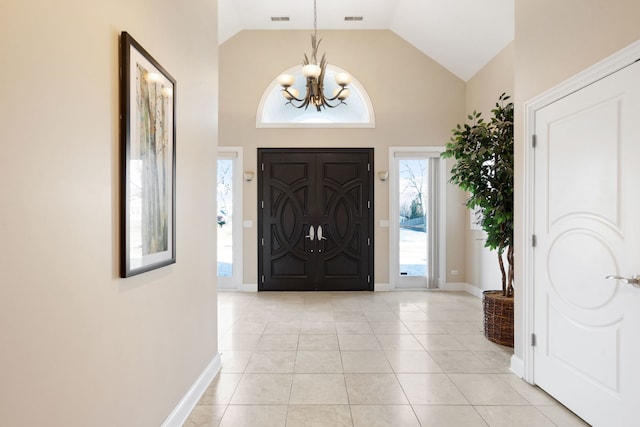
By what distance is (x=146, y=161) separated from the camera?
66.9 inches

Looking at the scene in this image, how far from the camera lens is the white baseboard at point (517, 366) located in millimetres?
2755

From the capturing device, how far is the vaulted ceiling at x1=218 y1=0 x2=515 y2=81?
4.56 meters

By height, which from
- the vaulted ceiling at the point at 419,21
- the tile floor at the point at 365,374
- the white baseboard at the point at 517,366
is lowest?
the tile floor at the point at 365,374

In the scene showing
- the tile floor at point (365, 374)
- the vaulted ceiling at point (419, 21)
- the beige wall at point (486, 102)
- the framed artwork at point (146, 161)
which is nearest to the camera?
the framed artwork at point (146, 161)

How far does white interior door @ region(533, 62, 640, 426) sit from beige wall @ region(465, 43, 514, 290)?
8.15ft

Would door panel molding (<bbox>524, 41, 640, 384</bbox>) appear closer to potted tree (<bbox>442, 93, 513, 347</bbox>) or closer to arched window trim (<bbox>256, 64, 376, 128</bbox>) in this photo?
potted tree (<bbox>442, 93, 513, 347</bbox>)

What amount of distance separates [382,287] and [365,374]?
3172 mm

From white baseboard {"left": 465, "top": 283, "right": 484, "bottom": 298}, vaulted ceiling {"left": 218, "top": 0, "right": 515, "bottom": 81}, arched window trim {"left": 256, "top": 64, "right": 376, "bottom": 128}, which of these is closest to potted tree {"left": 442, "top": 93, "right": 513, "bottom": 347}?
vaulted ceiling {"left": 218, "top": 0, "right": 515, "bottom": 81}

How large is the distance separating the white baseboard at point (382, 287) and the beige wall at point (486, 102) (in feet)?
4.40

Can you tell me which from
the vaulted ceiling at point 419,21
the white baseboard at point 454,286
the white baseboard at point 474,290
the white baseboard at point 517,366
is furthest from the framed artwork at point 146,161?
the white baseboard at point 454,286

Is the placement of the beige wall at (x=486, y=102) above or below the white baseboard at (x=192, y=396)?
above

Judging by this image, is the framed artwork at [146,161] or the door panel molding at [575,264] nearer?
the framed artwork at [146,161]

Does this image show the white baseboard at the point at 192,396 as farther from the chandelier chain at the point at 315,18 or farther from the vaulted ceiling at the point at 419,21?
the chandelier chain at the point at 315,18

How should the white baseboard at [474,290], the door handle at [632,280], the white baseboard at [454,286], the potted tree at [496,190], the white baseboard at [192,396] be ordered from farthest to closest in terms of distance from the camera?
the white baseboard at [454,286], the white baseboard at [474,290], the potted tree at [496,190], the white baseboard at [192,396], the door handle at [632,280]
